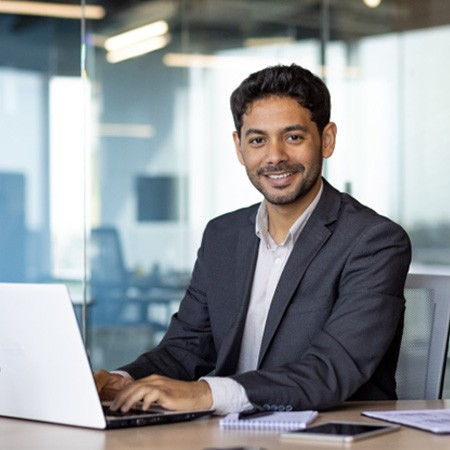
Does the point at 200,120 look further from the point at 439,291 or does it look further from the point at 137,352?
the point at 439,291

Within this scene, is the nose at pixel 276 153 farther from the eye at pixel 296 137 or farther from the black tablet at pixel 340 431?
the black tablet at pixel 340 431

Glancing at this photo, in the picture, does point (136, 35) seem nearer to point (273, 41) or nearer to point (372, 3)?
point (273, 41)

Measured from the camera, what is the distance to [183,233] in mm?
6391

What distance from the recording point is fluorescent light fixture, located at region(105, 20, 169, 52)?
20.3ft

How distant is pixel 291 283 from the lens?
2.97 meters

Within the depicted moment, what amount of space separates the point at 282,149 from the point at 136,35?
10.9 ft

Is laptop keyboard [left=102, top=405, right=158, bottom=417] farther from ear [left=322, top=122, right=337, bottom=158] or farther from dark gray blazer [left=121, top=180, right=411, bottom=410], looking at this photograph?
ear [left=322, top=122, right=337, bottom=158]

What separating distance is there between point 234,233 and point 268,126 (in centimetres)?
37

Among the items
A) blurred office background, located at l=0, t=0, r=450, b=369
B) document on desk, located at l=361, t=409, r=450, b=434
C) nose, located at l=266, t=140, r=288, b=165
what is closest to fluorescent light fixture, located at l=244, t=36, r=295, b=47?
blurred office background, located at l=0, t=0, r=450, b=369

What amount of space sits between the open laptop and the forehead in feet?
3.11

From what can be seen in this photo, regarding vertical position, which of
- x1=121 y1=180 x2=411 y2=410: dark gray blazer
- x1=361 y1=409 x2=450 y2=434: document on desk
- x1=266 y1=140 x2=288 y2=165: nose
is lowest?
x1=361 y1=409 x2=450 y2=434: document on desk

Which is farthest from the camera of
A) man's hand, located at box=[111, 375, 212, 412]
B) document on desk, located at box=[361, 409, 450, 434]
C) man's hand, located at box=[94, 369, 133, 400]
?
man's hand, located at box=[94, 369, 133, 400]

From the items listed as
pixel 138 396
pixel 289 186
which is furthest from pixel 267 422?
pixel 289 186

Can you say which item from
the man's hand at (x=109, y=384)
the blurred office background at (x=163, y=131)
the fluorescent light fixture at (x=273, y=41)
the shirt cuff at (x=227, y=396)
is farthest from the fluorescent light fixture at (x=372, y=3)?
the shirt cuff at (x=227, y=396)
